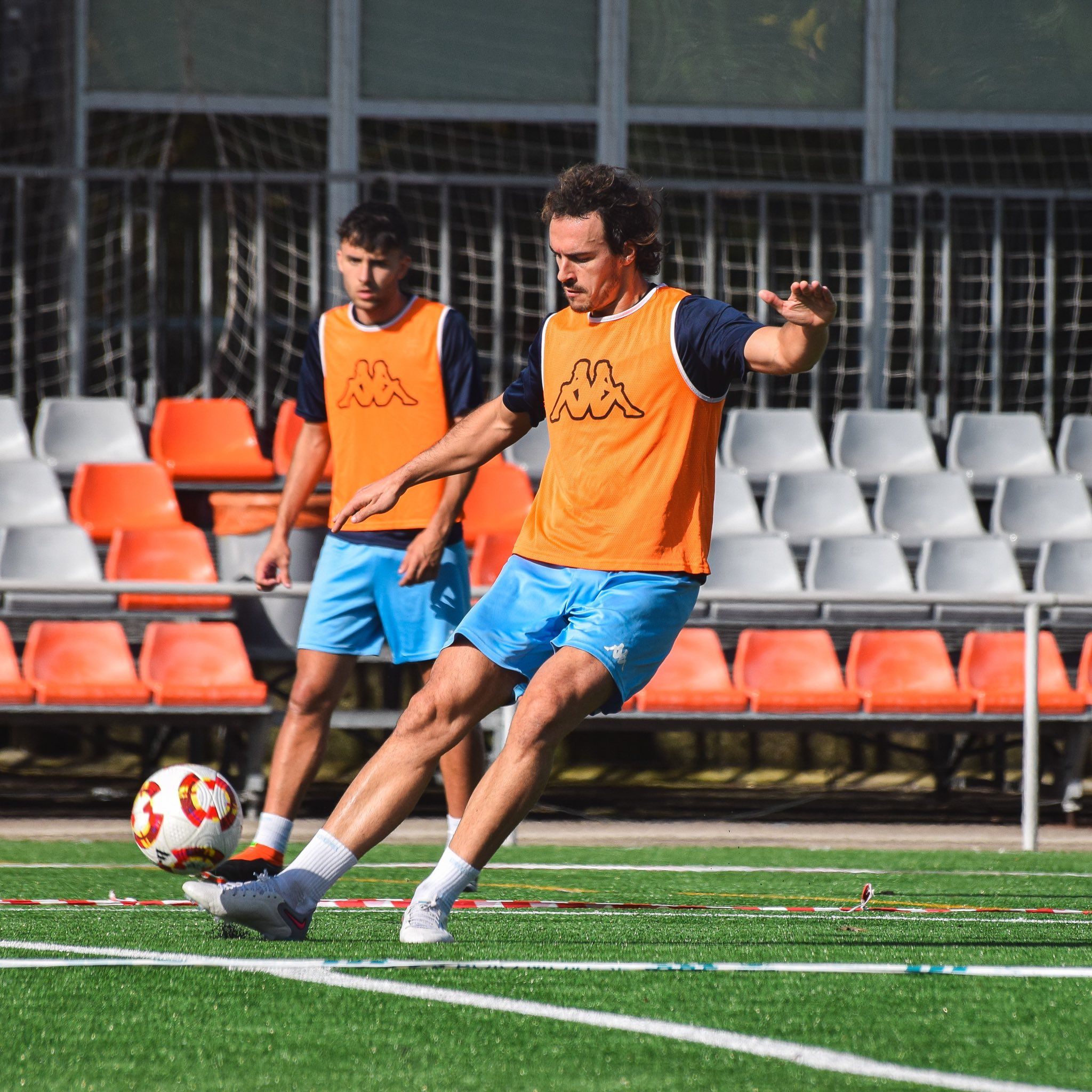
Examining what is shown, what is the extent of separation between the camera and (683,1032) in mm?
2910

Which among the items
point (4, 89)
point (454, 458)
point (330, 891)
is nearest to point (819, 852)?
point (330, 891)

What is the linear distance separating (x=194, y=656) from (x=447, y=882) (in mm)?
4848

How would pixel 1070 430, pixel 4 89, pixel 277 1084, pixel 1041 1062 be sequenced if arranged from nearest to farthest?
pixel 277 1084, pixel 1041 1062, pixel 1070 430, pixel 4 89

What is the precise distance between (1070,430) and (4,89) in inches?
322

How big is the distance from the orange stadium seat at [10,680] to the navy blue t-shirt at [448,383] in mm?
2924

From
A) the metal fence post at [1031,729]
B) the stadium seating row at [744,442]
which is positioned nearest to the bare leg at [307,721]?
the metal fence post at [1031,729]

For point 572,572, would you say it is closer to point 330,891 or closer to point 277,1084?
point 277,1084

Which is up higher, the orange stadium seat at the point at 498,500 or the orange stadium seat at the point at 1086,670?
the orange stadium seat at the point at 498,500

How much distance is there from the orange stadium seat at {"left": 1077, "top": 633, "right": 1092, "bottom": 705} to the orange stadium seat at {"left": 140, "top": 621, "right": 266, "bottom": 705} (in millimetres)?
4279

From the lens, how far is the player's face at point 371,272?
543 centimetres

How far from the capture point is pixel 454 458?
4301 millimetres

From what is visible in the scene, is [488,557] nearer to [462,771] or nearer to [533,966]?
[462,771]

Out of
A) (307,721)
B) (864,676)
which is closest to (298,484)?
(307,721)

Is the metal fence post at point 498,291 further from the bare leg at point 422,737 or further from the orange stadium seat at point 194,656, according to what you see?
the bare leg at point 422,737
